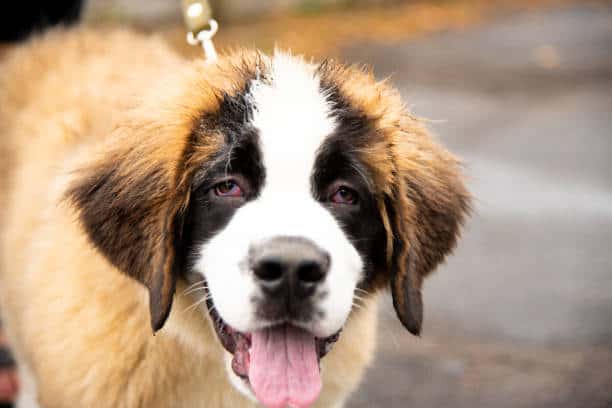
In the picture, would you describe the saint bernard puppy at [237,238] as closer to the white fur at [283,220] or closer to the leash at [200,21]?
the white fur at [283,220]

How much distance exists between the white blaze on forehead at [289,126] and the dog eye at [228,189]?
106 millimetres

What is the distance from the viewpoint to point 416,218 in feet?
→ 8.70

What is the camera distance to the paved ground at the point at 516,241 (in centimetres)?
414

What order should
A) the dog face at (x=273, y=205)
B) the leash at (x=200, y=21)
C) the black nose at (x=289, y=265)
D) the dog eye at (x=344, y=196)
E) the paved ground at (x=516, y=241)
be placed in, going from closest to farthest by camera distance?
the black nose at (x=289, y=265) → the dog face at (x=273, y=205) → the dog eye at (x=344, y=196) → the leash at (x=200, y=21) → the paved ground at (x=516, y=241)

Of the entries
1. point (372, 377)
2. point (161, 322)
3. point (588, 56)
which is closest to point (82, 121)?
point (161, 322)

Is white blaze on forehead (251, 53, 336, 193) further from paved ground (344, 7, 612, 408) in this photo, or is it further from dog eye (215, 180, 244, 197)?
paved ground (344, 7, 612, 408)

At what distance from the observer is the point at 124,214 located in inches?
98.9

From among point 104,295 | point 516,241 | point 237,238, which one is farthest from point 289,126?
point 516,241

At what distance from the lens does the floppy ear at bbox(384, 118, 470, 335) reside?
2.61m

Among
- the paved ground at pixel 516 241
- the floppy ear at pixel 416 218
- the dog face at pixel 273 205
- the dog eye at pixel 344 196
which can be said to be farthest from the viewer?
the paved ground at pixel 516 241

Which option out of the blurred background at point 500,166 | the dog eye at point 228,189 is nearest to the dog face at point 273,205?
the dog eye at point 228,189

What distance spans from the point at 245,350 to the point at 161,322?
0.27 m

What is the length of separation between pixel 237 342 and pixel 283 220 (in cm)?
48

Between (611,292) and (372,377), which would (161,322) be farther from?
(611,292)
